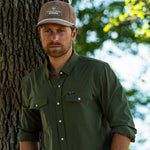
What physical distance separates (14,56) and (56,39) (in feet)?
2.78

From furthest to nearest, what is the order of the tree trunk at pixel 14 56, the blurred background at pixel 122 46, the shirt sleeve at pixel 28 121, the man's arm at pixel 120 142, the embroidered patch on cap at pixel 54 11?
the blurred background at pixel 122 46
the tree trunk at pixel 14 56
the shirt sleeve at pixel 28 121
the embroidered patch on cap at pixel 54 11
the man's arm at pixel 120 142

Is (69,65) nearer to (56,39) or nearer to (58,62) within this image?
(58,62)

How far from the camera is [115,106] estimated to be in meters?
2.30

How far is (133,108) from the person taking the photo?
374 inches

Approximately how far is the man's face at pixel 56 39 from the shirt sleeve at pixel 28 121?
40 cm

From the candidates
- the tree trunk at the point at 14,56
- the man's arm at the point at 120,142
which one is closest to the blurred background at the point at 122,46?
the tree trunk at the point at 14,56

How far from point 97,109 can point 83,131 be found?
0.58 feet

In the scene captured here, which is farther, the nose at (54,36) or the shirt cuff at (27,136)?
the shirt cuff at (27,136)

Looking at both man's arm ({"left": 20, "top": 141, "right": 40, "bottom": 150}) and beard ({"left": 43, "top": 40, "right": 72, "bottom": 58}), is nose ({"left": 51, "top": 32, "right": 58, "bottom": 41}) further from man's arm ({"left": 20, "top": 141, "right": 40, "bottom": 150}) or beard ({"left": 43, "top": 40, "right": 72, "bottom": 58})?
man's arm ({"left": 20, "top": 141, "right": 40, "bottom": 150})

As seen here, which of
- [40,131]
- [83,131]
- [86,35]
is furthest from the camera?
[86,35]

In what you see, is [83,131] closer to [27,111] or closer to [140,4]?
[27,111]

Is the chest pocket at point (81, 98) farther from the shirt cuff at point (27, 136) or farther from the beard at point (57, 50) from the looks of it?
the shirt cuff at point (27, 136)

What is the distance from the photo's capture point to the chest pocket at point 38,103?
95.4 inches

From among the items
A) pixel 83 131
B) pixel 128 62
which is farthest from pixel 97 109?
pixel 128 62
